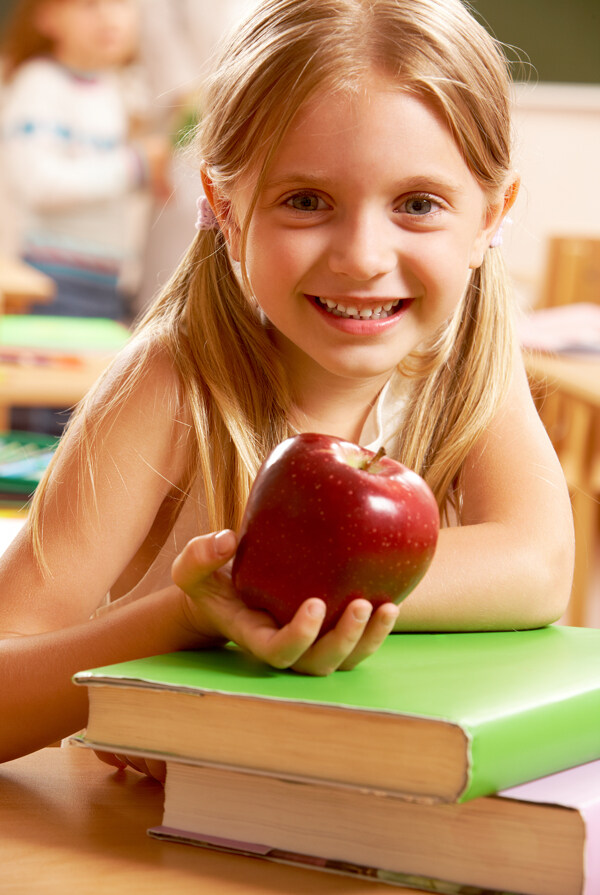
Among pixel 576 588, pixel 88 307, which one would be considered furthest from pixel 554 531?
pixel 88 307

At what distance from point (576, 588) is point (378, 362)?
2073 millimetres

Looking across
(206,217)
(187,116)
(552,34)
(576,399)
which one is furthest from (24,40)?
(206,217)

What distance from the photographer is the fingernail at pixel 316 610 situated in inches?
25.8

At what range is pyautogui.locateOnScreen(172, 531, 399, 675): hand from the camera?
66 cm

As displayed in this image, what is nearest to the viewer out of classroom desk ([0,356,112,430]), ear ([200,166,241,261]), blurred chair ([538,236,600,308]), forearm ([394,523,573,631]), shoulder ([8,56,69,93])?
forearm ([394,523,573,631])

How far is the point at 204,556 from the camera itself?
2.27 feet

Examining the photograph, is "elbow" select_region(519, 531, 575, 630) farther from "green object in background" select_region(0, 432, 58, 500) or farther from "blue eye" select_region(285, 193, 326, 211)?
"green object in background" select_region(0, 432, 58, 500)

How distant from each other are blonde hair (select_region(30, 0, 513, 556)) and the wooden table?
1.19 meters

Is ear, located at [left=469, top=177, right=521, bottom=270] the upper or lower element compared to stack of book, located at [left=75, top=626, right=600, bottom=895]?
upper

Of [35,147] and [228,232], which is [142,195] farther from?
[228,232]

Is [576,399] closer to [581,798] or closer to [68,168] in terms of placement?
[581,798]

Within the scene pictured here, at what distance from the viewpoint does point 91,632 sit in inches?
32.9

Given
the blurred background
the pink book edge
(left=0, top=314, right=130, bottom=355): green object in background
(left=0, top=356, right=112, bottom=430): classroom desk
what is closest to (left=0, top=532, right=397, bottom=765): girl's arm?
the pink book edge

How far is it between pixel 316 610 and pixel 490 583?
0.26 metres
